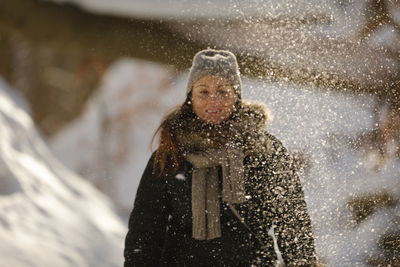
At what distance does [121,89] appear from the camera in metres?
7.76

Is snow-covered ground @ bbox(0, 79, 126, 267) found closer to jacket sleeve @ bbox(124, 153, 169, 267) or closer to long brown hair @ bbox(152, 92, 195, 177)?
jacket sleeve @ bbox(124, 153, 169, 267)

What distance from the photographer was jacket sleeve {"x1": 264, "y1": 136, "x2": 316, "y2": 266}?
146cm

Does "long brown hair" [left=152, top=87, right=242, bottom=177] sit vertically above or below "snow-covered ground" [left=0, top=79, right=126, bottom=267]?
below

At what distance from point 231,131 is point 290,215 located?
19 cm

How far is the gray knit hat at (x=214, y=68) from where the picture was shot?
5.08ft

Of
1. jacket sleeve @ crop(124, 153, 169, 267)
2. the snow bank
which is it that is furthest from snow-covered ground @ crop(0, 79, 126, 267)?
the snow bank

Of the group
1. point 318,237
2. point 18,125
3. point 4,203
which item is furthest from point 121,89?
point 318,237

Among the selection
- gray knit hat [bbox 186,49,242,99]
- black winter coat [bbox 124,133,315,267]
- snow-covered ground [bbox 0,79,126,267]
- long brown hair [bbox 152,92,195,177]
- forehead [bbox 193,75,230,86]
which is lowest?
black winter coat [bbox 124,133,315,267]

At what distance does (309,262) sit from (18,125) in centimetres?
164

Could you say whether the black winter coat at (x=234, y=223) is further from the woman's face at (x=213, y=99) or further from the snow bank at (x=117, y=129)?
the snow bank at (x=117, y=129)

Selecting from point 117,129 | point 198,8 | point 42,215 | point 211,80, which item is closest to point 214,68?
point 211,80

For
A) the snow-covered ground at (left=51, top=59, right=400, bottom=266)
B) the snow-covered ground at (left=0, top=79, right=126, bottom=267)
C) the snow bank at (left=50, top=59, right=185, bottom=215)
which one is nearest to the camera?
the snow-covered ground at (left=51, top=59, right=400, bottom=266)

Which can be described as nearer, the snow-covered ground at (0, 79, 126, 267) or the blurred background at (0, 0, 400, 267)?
the blurred background at (0, 0, 400, 267)

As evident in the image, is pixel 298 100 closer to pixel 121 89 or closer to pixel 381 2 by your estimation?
pixel 381 2
